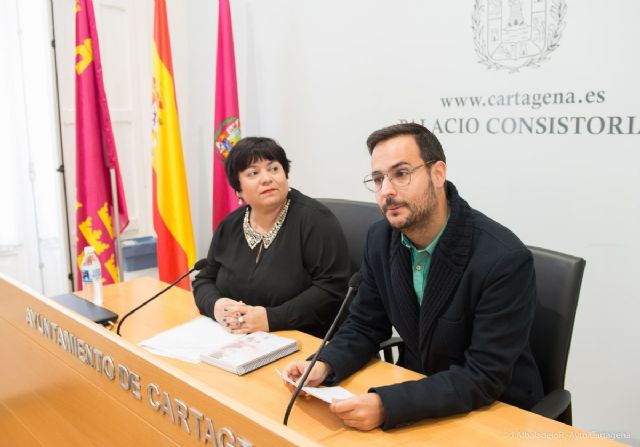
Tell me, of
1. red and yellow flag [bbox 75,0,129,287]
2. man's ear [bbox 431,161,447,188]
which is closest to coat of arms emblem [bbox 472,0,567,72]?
man's ear [bbox 431,161,447,188]

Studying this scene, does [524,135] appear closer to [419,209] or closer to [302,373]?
[419,209]

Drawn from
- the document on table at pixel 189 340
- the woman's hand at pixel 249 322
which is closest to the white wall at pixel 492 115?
the woman's hand at pixel 249 322

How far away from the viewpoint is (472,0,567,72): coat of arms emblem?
2262 millimetres

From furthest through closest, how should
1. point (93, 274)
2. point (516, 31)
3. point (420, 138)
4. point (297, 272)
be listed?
point (516, 31) → point (93, 274) → point (297, 272) → point (420, 138)

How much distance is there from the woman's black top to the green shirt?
0.52 m

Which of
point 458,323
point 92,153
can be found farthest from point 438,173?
point 92,153

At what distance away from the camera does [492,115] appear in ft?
8.19

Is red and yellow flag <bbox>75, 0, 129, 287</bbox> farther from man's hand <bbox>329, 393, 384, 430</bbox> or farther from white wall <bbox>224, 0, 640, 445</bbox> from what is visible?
man's hand <bbox>329, 393, 384, 430</bbox>

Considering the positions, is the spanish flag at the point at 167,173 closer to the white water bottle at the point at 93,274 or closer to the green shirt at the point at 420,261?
the white water bottle at the point at 93,274

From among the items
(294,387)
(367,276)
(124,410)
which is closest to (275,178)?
(367,276)

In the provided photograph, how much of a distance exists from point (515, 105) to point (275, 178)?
1.08 metres

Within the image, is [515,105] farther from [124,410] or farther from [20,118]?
[20,118]

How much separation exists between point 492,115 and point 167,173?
6.35 feet

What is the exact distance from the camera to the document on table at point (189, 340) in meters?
1.67
